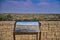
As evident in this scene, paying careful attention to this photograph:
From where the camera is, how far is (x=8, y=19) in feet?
6.48

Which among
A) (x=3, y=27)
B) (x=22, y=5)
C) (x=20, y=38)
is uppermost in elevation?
(x=22, y=5)

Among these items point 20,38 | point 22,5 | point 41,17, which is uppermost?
point 22,5

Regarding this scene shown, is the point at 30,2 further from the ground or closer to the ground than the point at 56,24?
further from the ground

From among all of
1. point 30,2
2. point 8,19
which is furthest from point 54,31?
point 8,19

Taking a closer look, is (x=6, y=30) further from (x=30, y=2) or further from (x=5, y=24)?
(x=30, y=2)

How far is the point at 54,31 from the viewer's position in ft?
6.50

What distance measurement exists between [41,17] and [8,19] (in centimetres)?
50

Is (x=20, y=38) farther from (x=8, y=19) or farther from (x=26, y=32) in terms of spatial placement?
(x=8, y=19)

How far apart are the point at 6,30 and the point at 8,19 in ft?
0.55

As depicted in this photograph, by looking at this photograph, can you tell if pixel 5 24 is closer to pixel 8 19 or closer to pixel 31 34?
pixel 8 19

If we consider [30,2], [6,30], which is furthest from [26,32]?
[30,2]

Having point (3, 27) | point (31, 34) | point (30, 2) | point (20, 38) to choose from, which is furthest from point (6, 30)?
point (30, 2)

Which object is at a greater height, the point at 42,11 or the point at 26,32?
the point at 42,11

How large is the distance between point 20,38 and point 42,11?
0.52 metres
